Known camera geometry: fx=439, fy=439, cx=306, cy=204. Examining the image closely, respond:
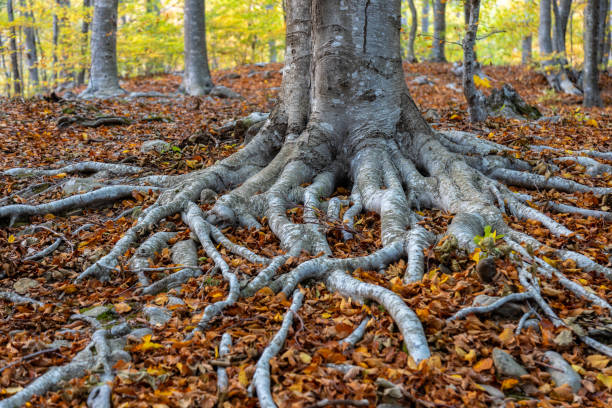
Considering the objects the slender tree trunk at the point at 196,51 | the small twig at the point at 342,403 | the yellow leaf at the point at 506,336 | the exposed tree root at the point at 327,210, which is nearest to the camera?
the small twig at the point at 342,403

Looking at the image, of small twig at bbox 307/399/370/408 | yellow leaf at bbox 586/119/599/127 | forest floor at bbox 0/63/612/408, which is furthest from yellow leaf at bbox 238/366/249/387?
yellow leaf at bbox 586/119/599/127

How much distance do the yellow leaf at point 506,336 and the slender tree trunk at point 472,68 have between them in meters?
5.25

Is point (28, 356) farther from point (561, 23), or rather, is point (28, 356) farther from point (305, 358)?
point (561, 23)

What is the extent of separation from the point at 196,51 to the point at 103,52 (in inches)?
95.6

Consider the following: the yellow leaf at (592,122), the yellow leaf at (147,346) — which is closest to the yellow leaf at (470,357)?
the yellow leaf at (147,346)

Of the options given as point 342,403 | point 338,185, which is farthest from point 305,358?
point 338,185

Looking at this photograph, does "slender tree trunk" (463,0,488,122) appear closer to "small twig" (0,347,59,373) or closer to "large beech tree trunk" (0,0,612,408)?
"large beech tree trunk" (0,0,612,408)

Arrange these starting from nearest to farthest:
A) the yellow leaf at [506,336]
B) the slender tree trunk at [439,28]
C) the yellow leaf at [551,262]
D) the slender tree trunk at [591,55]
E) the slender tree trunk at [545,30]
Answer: the yellow leaf at [506,336]
the yellow leaf at [551,262]
the slender tree trunk at [591,55]
the slender tree trunk at [545,30]
the slender tree trunk at [439,28]

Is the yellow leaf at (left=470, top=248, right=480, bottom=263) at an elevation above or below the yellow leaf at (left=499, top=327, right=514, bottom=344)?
above

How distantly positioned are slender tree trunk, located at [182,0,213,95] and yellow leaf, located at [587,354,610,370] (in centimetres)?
1186

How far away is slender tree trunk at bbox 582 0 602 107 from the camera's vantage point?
30.1ft

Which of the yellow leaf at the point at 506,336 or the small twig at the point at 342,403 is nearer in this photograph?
the small twig at the point at 342,403

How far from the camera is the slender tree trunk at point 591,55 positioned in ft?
30.1

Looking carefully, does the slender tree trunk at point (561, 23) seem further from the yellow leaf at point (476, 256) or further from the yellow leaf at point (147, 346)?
the yellow leaf at point (147, 346)
